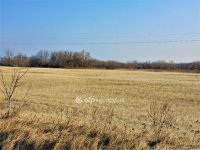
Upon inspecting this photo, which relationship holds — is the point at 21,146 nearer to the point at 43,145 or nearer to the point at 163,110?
the point at 43,145

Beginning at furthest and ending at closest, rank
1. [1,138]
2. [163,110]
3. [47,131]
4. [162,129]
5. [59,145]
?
[163,110], [162,129], [47,131], [1,138], [59,145]

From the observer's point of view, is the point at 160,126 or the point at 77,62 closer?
the point at 160,126

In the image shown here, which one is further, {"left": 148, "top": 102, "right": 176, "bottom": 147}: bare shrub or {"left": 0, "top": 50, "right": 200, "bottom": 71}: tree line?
{"left": 0, "top": 50, "right": 200, "bottom": 71}: tree line

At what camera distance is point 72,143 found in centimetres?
524

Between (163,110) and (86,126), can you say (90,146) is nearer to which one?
(86,126)

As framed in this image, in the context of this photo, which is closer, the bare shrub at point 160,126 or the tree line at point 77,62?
the bare shrub at point 160,126

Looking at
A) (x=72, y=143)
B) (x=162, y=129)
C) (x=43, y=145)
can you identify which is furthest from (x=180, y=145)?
(x=43, y=145)

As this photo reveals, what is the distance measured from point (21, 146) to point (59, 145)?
636mm

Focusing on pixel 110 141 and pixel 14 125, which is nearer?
pixel 110 141

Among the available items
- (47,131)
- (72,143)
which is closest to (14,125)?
(47,131)

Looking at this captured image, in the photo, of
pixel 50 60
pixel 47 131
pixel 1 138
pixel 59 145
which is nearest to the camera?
pixel 59 145

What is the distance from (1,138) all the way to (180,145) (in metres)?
3.20

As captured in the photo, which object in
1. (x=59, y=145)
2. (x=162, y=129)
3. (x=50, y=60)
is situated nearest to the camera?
(x=59, y=145)

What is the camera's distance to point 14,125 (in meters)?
6.41
